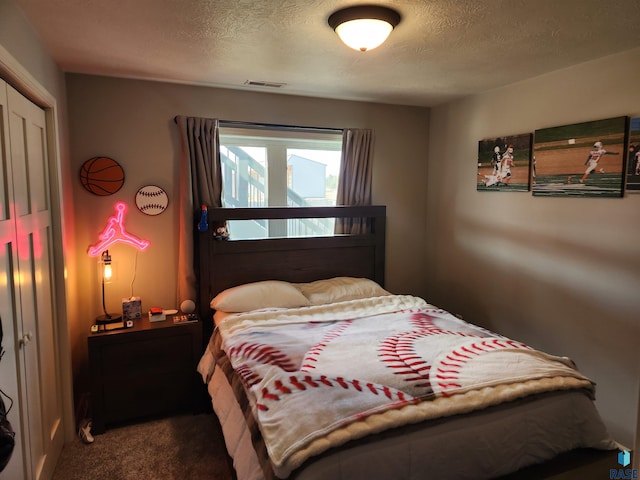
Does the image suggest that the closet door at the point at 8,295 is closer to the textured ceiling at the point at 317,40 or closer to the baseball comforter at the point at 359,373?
the textured ceiling at the point at 317,40

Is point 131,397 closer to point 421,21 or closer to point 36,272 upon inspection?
point 36,272

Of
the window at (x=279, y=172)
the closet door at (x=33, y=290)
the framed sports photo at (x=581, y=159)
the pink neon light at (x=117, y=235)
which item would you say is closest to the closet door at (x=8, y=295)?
the closet door at (x=33, y=290)

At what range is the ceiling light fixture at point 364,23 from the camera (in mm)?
1814

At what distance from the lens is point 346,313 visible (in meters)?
2.81

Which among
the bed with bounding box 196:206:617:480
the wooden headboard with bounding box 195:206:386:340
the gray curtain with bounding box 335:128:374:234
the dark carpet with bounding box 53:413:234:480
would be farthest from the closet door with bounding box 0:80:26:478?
the gray curtain with bounding box 335:128:374:234

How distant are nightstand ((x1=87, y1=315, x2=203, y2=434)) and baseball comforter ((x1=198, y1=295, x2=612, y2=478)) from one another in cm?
20

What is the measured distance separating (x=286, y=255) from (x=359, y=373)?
1659 mm

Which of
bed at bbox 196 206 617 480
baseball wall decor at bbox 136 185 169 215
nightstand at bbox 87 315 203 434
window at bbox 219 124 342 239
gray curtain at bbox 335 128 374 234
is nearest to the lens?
bed at bbox 196 206 617 480

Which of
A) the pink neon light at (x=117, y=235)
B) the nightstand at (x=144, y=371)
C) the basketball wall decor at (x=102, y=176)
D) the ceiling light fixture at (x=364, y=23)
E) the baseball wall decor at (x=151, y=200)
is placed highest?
the ceiling light fixture at (x=364, y=23)

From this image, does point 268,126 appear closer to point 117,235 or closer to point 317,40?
point 317,40

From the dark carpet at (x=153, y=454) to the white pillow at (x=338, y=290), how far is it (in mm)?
1101

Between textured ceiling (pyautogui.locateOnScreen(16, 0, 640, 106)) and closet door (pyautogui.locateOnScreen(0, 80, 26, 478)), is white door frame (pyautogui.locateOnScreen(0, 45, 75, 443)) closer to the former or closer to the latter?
textured ceiling (pyautogui.locateOnScreen(16, 0, 640, 106))

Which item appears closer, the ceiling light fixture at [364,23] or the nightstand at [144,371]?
the ceiling light fixture at [364,23]

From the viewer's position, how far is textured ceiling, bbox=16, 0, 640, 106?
5.95 ft
